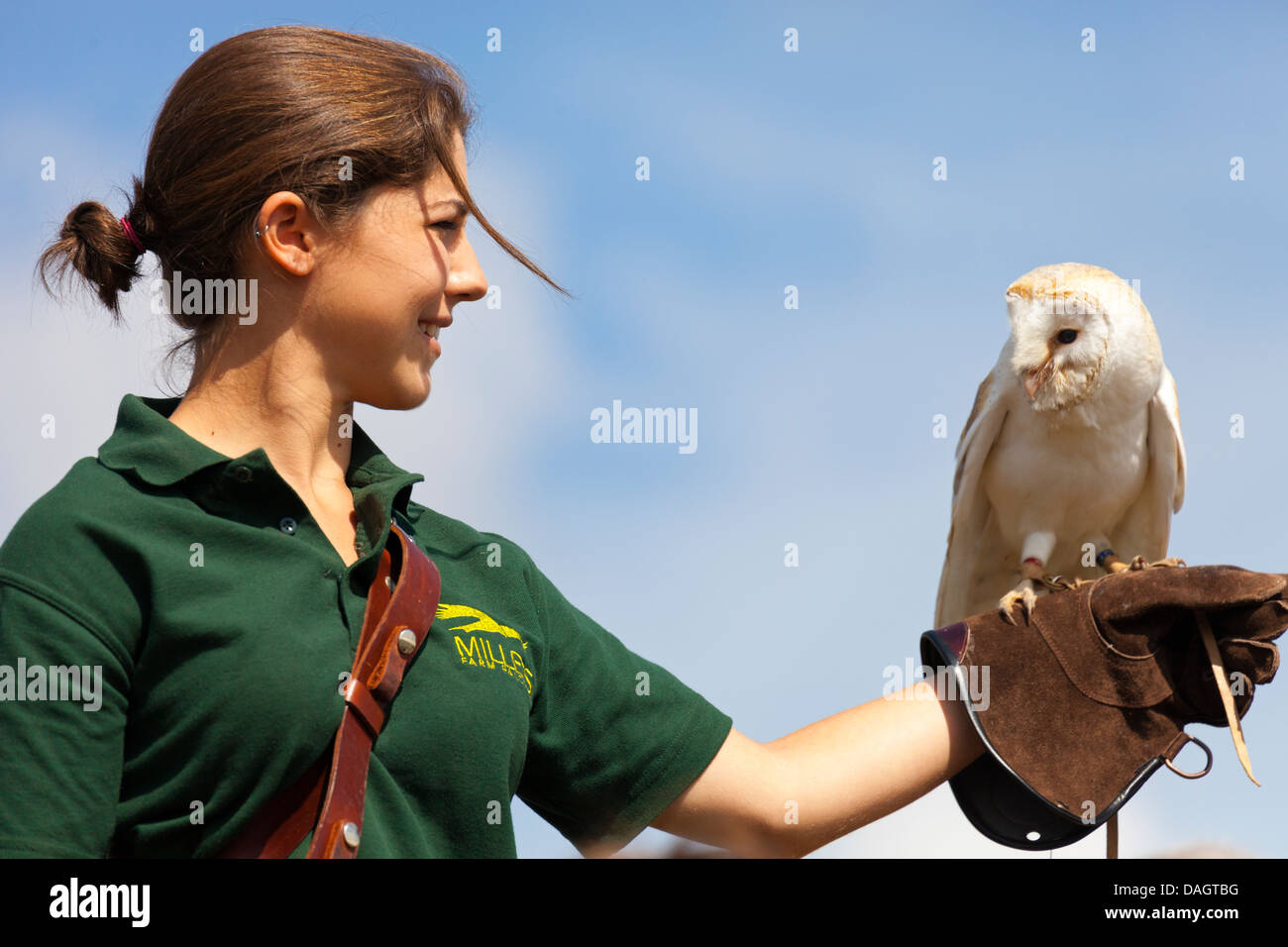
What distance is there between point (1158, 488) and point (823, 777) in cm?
200

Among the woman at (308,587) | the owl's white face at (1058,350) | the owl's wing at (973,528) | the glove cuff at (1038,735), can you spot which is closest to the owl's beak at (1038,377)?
the owl's white face at (1058,350)

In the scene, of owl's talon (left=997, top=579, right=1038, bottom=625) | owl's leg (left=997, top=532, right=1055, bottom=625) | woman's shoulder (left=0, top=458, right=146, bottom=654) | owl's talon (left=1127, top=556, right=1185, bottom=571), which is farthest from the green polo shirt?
owl's leg (left=997, top=532, right=1055, bottom=625)

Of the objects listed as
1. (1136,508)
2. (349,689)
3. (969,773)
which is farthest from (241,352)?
(1136,508)

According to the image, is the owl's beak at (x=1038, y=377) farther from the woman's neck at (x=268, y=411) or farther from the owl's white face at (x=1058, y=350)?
the woman's neck at (x=268, y=411)

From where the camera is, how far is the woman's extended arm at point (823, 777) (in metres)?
1.99

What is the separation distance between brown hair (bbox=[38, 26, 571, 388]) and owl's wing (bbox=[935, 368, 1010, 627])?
6.99 feet

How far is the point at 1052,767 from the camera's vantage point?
212cm

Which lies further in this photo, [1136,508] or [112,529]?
[1136,508]

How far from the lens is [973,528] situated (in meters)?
3.74

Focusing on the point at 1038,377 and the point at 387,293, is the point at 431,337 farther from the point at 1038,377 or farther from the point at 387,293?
the point at 1038,377

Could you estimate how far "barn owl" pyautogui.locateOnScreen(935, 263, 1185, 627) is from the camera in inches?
134

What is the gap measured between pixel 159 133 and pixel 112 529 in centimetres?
68

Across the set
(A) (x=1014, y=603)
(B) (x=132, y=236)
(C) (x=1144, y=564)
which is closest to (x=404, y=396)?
(B) (x=132, y=236)
